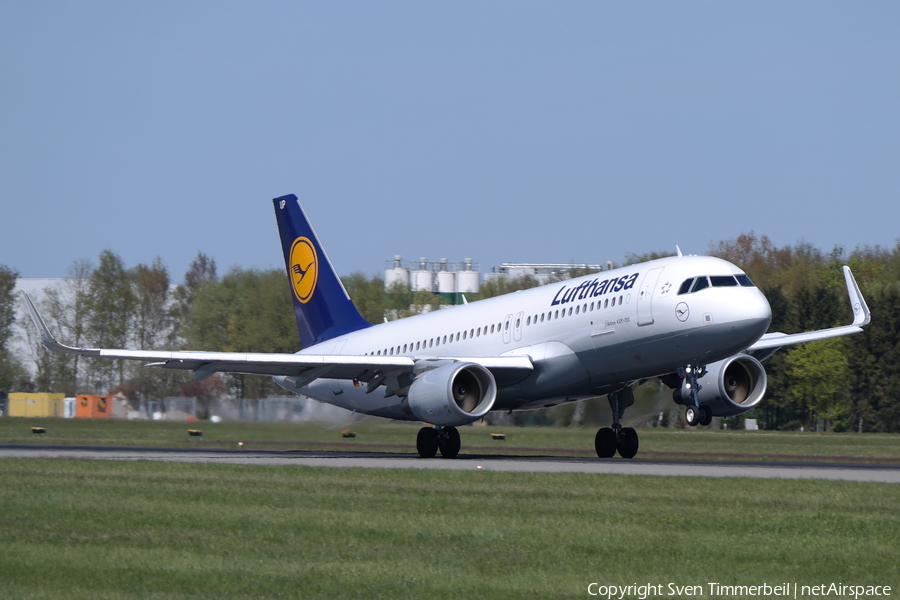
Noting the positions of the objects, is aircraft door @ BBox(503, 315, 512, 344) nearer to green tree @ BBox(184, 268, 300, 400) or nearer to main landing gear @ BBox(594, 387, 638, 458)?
main landing gear @ BBox(594, 387, 638, 458)

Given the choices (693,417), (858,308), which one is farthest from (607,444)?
(858,308)

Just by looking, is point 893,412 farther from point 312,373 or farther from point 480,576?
point 480,576

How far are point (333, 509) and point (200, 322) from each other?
8039 centimetres

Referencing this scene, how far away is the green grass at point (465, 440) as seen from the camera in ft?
112

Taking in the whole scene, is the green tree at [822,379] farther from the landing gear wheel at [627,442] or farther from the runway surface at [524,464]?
the runway surface at [524,464]

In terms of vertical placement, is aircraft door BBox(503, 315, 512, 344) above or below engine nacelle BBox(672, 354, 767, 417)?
above

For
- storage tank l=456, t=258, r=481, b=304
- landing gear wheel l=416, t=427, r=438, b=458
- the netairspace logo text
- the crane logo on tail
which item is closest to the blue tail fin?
the crane logo on tail

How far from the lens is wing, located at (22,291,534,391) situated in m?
28.3

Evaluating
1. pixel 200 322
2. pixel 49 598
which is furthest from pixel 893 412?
pixel 49 598

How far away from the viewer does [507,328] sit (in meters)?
30.1

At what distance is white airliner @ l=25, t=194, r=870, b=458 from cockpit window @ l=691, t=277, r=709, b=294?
0.12ft

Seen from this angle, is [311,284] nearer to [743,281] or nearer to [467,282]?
[743,281]

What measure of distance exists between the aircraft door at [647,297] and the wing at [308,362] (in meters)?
3.45

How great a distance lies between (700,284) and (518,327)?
5.57 meters
